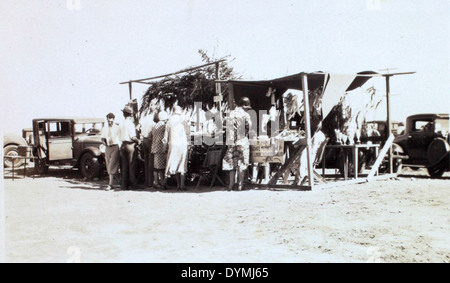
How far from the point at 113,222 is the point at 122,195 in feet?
9.59

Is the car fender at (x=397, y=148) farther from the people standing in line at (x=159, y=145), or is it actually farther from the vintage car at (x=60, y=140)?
the vintage car at (x=60, y=140)

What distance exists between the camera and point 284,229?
554 cm

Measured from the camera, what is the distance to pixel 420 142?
13141 mm

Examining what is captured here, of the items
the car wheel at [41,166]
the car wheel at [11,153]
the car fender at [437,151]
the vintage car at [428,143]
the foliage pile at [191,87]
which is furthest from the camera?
the car wheel at [11,153]

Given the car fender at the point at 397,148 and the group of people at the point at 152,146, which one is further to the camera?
the car fender at the point at 397,148

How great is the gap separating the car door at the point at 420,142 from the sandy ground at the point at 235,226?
4441mm

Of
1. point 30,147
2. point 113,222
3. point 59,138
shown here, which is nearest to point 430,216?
point 113,222

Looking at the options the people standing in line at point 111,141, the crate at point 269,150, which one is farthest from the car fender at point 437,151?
the people standing in line at point 111,141

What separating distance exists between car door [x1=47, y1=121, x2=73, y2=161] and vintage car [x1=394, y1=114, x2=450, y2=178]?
990cm

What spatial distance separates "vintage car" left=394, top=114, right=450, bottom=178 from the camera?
41.2ft

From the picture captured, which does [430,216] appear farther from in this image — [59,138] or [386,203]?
[59,138]

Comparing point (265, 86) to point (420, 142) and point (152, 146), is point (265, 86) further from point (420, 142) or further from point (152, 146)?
point (420, 142)

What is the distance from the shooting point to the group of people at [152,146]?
9.58 metres

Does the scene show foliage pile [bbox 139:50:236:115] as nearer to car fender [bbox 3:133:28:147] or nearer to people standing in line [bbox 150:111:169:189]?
people standing in line [bbox 150:111:169:189]
